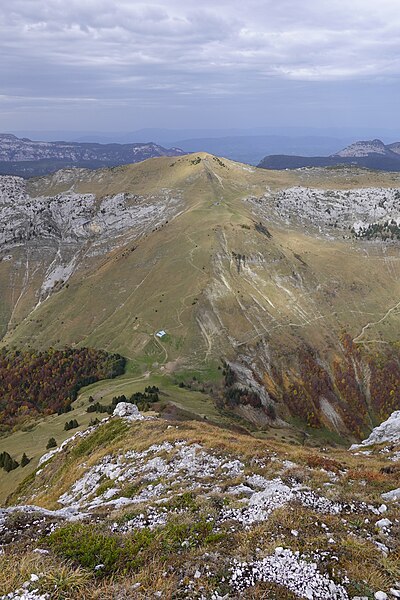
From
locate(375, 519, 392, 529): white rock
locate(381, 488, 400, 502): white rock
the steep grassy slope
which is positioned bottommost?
the steep grassy slope

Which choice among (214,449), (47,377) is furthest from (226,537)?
(47,377)

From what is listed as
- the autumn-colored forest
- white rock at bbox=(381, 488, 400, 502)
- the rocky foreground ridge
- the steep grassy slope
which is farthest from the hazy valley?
the autumn-colored forest

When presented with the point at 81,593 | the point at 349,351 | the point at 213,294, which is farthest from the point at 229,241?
the point at 81,593

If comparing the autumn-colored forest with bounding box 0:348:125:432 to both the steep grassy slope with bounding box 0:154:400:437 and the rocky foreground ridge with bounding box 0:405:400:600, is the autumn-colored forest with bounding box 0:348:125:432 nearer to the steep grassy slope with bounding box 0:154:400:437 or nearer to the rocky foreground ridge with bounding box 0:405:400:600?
the steep grassy slope with bounding box 0:154:400:437

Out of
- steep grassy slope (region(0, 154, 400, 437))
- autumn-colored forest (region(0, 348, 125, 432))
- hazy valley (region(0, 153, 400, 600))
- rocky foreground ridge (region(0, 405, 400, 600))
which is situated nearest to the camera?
rocky foreground ridge (region(0, 405, 400, 600))

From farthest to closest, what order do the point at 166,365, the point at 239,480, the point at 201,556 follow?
the point at 166,365, the point at 239,480, the point at 201,556

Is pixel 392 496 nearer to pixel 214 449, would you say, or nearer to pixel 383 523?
pixel 383 523

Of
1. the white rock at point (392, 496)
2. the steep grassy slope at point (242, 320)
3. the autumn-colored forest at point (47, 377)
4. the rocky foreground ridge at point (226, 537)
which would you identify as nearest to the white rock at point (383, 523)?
the rocky foreground ridge at point (226, 537)

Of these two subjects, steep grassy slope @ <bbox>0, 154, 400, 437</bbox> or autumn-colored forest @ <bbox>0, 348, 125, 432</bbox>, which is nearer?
autumn-colored forest @ <bbox>0, 348, 125, 432</bbox>

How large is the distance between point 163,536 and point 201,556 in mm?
2445

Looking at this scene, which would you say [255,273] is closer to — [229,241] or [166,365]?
[229,241]

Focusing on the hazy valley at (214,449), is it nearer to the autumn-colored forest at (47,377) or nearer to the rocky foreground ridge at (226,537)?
the rocky foreground ridge at (226,537)

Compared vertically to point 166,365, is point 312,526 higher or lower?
higher

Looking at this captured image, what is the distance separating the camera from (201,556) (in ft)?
50.8
